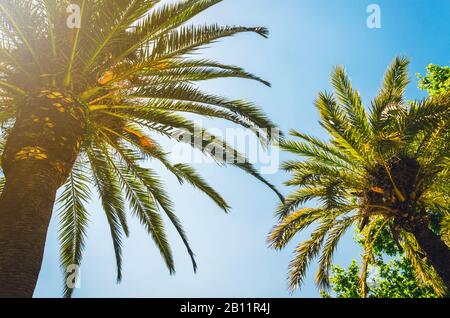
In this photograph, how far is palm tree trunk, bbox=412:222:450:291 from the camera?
30.7ft

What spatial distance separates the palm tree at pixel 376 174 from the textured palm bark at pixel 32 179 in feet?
19.9

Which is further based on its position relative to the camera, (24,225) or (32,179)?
(32,179)

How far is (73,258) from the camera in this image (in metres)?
8.41

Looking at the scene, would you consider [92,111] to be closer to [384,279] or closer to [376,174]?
[376,174]

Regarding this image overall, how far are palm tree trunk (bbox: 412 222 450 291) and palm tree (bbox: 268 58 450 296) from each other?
0.02 m

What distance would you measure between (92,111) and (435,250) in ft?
27.0

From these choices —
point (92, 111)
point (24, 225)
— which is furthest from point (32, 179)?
point (92, 111)

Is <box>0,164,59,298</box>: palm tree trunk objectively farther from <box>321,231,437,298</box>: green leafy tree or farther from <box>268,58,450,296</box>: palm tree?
<box>321,231,437,298</box>: green leafy tree

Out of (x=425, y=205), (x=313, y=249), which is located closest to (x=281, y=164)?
(x=313, y=249)

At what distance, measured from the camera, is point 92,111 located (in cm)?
705

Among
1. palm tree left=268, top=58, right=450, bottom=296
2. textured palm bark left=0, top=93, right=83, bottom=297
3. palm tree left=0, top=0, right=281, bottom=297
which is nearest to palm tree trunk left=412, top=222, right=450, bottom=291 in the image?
palm tree left=268, top=58, right=450, bottom=296

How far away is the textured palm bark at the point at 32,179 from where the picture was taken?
4.52 meters

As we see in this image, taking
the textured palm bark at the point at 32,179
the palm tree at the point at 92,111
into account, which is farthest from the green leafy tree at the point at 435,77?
the textured palm bark at the point at 32,179
